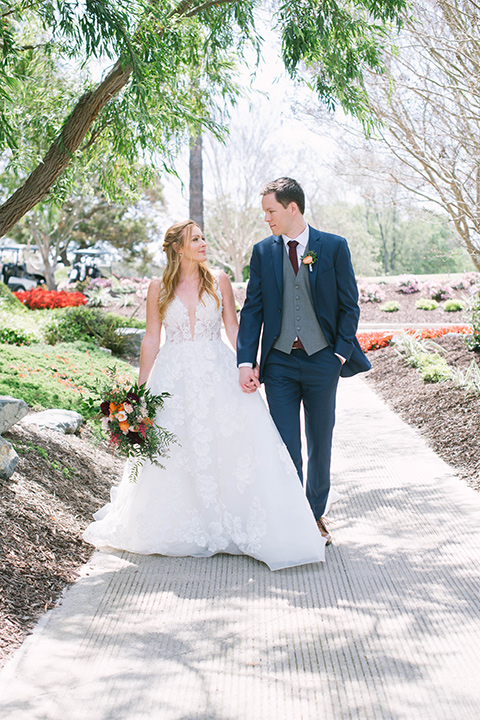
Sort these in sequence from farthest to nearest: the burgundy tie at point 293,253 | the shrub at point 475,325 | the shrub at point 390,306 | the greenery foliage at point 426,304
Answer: the shrub at point 390,306 → the greenery foliage at point 426,304 → the shrub at point 475,325 → the burgundy tie at point 293,253

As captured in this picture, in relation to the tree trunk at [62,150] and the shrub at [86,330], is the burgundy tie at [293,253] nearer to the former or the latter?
the tree trunk at [62,150]

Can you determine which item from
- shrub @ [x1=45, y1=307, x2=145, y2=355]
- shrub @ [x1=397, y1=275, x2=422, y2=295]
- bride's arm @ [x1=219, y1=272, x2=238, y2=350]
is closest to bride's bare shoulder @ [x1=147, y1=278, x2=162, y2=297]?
bride's arm @ [x1=219, y1=272, x2=238, y2=350]

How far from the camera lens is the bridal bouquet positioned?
3779 mm

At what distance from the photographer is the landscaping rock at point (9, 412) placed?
4.83m

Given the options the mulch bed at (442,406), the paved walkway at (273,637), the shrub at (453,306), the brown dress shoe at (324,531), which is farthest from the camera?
the shrub at (453,306)

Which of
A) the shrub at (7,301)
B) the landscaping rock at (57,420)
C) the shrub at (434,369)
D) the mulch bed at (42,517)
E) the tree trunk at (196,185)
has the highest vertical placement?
the tree trunk at (196,185)

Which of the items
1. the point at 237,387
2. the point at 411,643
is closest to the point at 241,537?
the point at 237,387

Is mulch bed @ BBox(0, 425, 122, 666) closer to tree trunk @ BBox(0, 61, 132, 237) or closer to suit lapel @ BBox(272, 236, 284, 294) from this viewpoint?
tree trunk @ BBox(0, 61, 132, 237)

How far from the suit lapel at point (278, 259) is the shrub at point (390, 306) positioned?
19.3 meters

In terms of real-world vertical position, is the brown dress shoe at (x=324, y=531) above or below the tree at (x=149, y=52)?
below

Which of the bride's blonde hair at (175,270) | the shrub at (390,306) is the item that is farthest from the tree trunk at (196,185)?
the bride's blonde hair at (175,270)

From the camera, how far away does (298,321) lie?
3750mm

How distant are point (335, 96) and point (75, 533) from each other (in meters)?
4.37

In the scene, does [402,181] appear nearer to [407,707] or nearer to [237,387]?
[237,387]
